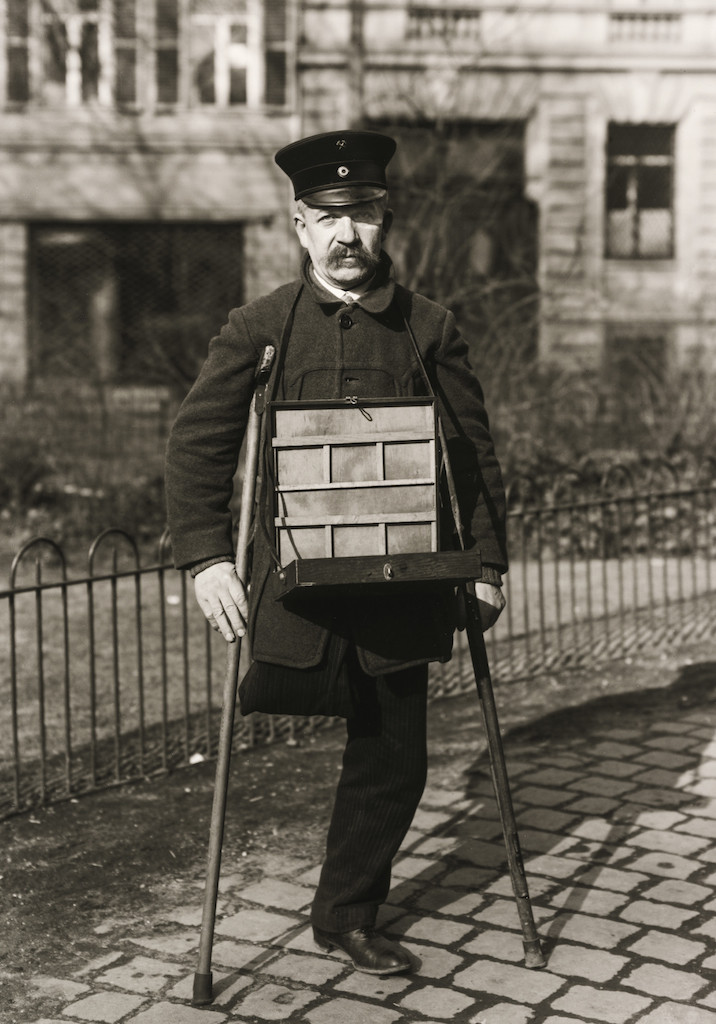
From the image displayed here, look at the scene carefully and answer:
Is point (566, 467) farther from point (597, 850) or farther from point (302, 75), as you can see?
point (302, 75)

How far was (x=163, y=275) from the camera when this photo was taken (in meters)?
22.4

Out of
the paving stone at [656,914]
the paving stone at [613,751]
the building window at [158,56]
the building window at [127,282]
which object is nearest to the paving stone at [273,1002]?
the paving stone at [656,914]

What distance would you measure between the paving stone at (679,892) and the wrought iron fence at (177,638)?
203 centimetres

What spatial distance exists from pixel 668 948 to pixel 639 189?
2078 cm

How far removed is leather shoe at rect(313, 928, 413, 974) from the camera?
3.68 meters

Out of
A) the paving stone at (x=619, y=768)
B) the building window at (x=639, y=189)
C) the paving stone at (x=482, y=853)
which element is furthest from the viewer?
the building window at (x=639, y=189)

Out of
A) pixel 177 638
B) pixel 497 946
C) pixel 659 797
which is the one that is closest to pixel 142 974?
pixel 497 946

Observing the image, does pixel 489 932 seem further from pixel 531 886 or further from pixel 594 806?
pixel 594 806

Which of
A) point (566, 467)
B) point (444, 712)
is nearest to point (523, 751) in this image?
point (444, 712)

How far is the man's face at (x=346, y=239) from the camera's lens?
354 centimetres

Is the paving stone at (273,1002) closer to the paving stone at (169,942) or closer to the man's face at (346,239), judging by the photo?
the paving stone at (169,942)

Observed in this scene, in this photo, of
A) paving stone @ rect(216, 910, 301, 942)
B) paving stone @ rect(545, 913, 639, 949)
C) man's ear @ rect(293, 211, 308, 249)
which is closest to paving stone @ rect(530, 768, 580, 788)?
paving stone @ rect(545, 913, 639, 949)

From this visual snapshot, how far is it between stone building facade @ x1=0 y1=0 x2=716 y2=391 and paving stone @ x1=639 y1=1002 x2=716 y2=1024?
1943 centimetres

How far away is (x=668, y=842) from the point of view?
4.66 metres
